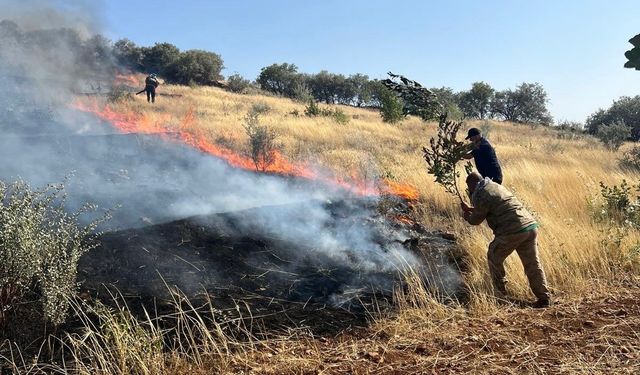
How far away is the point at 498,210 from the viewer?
468cm

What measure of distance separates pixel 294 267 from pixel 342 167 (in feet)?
20.2

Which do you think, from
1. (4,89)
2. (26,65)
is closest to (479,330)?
(26,65)

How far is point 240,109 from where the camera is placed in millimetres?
21656

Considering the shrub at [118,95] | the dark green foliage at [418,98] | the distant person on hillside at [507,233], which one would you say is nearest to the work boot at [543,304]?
the distant person on hillside at [507,233]

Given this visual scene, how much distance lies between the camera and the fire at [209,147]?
31.4 feet

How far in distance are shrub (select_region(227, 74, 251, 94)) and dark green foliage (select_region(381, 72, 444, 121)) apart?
31.5 m

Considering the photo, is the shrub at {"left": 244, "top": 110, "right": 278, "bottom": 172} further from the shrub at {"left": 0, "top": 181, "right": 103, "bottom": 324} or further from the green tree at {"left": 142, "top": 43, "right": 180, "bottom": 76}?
the green tree at {"left": 142, "top": 43, "right": 180, "bottom": 76}

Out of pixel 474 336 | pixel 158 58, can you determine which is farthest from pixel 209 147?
pixel 158 58

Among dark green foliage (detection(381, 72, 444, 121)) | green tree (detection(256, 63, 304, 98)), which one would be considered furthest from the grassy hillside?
green tree (detection(256, 63, 304, 98))

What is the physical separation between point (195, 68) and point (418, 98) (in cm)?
3312

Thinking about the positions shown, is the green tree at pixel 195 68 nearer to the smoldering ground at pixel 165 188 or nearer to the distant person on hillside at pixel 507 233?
the smoldering ground at pixel 165 188

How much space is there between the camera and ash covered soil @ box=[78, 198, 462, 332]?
13.9 feet

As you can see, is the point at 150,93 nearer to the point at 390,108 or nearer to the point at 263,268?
the point at 390,108

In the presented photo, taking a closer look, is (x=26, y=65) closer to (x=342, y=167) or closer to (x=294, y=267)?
(x=342, y=167)
